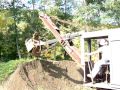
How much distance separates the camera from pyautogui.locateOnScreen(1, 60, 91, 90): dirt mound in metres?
16.4

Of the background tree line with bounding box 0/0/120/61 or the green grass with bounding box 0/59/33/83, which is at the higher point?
the background tree line with bounding box 0/0/120/61

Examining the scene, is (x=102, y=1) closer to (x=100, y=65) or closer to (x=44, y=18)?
(x=44, y=18)

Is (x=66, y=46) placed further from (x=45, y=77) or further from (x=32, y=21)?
(x=32, y=21)

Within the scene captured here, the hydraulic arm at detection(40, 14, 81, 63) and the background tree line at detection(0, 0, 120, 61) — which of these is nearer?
the hydraulic arm at detection(40, 14, 81, 63)

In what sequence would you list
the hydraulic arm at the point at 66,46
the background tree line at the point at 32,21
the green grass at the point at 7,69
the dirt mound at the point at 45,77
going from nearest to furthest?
the hydraulic arm at the point at 66,46, the dirt mound at the point at 45,77, the green grass at the point at 7,69, the background tree line at the point at 32,21

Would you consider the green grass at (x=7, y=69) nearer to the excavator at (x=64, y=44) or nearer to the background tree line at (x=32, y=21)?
the excavator at (x=64, y=44)

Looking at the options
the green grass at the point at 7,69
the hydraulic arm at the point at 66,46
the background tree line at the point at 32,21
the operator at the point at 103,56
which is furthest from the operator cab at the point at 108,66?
the background tree line at the point at 32,21

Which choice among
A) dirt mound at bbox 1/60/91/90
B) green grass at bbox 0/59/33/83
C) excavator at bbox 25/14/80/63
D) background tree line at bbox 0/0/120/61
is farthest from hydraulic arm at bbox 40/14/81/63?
background tree line at bbox 0/0/120/61

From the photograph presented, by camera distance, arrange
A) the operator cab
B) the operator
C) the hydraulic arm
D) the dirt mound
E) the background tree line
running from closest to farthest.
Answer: the operator cab
the operator
the hydraulic arm
the dirt mound
the background tree line

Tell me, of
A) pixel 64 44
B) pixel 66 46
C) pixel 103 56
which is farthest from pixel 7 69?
pixel 103 56

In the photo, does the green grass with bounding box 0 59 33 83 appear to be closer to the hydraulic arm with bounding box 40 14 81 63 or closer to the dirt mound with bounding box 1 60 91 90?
the dirt mound with bounding box 1 60 91 90

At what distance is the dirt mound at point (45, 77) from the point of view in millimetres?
16405

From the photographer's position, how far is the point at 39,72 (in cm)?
1730

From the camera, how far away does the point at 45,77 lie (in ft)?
56.4
